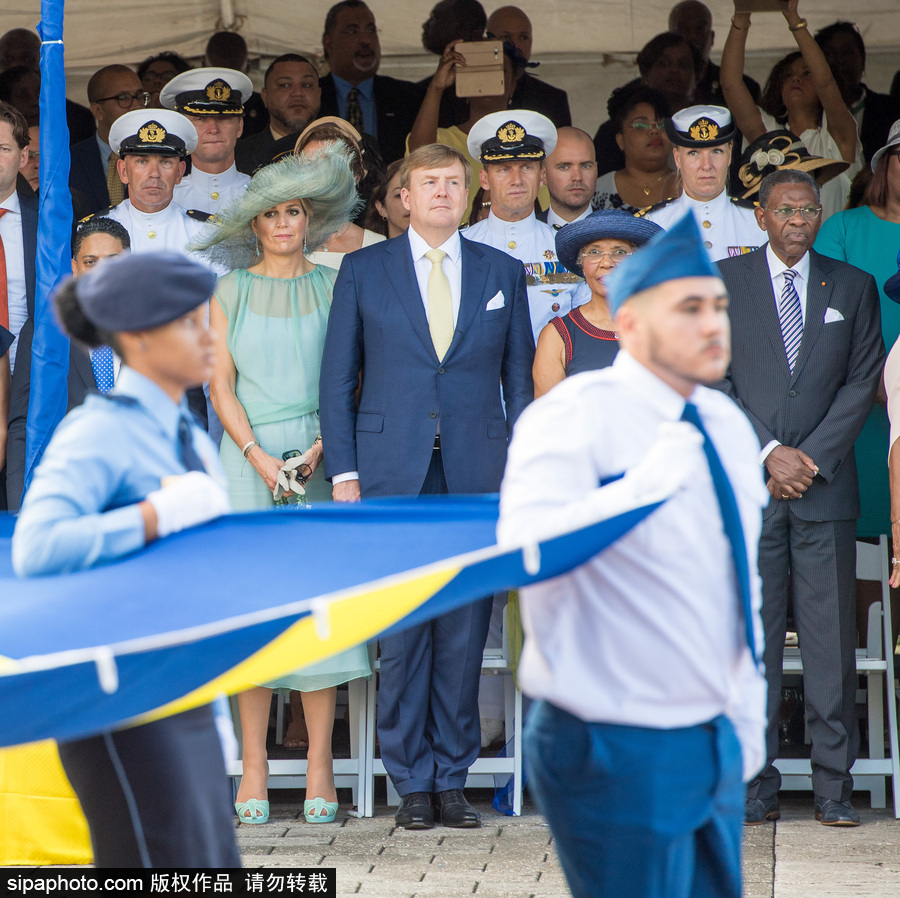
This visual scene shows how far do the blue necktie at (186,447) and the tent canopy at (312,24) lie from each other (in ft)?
17.6

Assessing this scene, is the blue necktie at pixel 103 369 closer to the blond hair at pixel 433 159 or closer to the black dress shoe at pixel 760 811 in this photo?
the blond hair at pixel 433 159

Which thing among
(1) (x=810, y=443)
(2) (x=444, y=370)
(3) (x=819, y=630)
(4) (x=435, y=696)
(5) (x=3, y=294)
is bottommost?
(4) (x=435, y=696)

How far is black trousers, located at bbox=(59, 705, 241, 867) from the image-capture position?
263 cm

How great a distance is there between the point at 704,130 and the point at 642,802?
424 centimetres

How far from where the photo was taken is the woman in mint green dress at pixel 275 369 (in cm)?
543

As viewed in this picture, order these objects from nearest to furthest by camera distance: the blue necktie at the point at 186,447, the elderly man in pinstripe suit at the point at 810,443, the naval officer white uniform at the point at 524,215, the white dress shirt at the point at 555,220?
the blue necktie at the point at 186,447, the elderly man in pinstripe suit at the point at 810,443, the naval officer white uniform at the point at 524,215, the white dress shirt at the point at 555,220

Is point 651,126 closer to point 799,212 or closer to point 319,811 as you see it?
point 799,212

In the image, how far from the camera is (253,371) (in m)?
5.52

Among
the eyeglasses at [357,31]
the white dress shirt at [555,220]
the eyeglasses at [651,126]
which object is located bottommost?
the white dress shirt at [555,220]

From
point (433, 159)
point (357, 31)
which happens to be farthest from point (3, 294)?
point (357, 31)

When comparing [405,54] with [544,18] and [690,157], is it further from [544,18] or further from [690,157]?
[690,157]

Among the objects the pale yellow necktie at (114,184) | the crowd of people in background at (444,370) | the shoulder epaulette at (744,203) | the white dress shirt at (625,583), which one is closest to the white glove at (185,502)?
the white dress shirt at (625,583)

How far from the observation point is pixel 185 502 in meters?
2.67

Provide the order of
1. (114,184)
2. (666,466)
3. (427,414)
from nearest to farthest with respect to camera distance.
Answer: (666,466) < (427,414) < (114,184)
